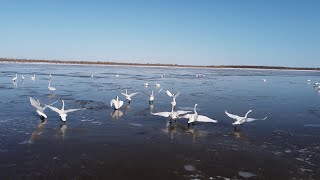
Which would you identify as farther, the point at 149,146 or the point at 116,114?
the point at 116,114

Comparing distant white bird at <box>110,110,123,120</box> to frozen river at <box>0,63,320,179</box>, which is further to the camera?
distant white bird at <box>110,110,123,120</box>

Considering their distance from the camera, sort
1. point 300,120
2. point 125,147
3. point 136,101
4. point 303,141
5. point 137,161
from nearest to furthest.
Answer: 1. point 137,161
2. point 125,147
3. point 303,141
4. point 300,120
5. point 136,101

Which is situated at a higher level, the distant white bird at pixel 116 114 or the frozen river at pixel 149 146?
the distant white bird at pixel 116 114

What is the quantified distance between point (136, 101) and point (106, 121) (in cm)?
673

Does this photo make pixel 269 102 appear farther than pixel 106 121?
Yes

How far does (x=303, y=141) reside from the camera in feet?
41.3

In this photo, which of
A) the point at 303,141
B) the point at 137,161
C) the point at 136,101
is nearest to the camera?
A: the point at 137,161

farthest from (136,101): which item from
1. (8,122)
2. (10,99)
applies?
(8,122)

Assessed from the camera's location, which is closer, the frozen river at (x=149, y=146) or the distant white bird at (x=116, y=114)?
the frozen river at (x=149, y=146)

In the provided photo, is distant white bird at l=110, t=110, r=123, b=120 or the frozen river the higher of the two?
distant white bird at l=110, t=110, r=123, b=120

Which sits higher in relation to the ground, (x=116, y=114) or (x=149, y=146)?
(x=116, y=114)

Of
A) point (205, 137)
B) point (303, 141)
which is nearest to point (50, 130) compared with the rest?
point (205, 137)

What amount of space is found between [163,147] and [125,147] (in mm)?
1111

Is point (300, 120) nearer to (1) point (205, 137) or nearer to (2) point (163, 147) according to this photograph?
(1) point (205, 137)
